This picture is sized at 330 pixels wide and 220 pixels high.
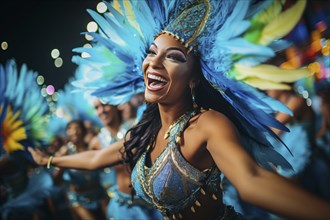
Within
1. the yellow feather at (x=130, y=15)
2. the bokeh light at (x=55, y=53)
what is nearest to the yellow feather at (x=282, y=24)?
the yellow feather at (x=130, y=15)

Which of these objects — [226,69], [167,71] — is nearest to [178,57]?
[167,71]

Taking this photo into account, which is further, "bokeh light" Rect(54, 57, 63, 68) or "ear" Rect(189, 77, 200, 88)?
"bokeh light" Rect(54, 57, 63, 68)

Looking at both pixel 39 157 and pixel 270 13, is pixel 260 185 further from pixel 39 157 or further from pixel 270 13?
pixel 39 157

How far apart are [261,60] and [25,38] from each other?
8.13 ft

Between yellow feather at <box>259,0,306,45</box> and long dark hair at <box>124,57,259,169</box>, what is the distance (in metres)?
0.34

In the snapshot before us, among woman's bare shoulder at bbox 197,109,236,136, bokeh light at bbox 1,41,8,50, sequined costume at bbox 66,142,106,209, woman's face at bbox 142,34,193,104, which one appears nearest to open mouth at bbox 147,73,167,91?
woman's face at bbox 142,34,193,104

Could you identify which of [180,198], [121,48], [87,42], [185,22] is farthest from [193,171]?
[87,42]

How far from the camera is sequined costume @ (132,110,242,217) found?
4.95 ft

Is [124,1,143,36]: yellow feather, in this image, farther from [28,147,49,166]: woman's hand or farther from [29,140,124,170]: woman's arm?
[28,147,49,166]: woman's hand

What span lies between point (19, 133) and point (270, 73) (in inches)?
88.5

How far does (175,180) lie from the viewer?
4.96 ft

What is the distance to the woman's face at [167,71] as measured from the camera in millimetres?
1605

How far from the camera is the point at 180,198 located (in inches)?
60.9

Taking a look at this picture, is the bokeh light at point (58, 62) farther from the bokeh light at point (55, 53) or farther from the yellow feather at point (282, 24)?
the yellow feather at point (282, 24)
